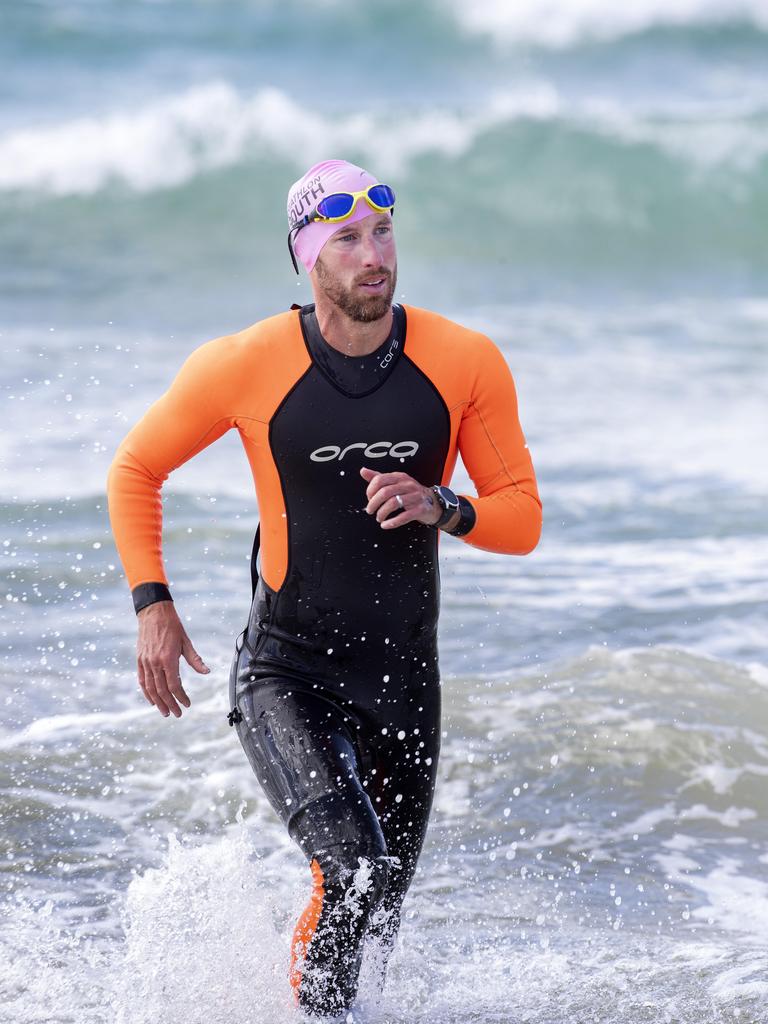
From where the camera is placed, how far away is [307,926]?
12.4ft

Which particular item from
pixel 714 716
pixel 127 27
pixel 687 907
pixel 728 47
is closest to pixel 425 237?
pixel 127 27

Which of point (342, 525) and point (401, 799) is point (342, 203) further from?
point (401, 799)

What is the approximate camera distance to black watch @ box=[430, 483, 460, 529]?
382cm

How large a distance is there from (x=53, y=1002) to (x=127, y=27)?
781 inches

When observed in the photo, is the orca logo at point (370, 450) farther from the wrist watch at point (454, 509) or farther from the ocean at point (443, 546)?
the ocean at point (443, 546)

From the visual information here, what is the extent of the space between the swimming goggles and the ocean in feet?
6.88

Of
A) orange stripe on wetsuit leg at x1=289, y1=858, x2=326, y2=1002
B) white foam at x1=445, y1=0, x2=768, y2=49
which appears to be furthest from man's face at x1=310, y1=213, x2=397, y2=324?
white foam at x1=445, y1=0, x2=768, y2=49

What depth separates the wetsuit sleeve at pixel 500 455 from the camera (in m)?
4.09

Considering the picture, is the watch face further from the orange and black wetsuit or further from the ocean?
the ocean

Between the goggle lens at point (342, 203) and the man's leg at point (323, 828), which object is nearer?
the man's leg at point (323, 828)

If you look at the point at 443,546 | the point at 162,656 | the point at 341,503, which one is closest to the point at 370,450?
the point at 341,503

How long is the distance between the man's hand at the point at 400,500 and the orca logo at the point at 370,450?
227 mm

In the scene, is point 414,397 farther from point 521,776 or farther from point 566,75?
point 566,75

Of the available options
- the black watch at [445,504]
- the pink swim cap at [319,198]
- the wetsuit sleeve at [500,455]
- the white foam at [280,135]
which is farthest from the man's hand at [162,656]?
the white foam at [280,135]
